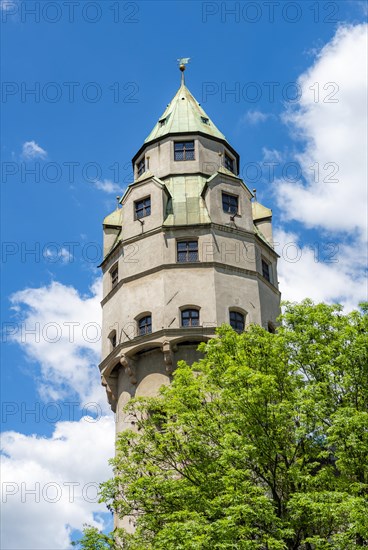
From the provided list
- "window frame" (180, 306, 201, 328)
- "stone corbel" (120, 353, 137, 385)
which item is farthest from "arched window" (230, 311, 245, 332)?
"stone corbel" (120, 353, 137, 385)

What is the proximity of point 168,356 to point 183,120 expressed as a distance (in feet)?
52.0

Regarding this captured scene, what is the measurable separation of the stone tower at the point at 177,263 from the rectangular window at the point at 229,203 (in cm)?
6

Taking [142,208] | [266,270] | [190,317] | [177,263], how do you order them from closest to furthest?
[190,317]
[177,263]
[142,208]
[266,270]

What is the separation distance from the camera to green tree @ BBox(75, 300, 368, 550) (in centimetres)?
2344

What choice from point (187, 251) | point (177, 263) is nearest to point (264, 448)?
point (177, 263)

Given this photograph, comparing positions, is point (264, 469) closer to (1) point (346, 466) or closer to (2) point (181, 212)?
(1) point (346, 466)

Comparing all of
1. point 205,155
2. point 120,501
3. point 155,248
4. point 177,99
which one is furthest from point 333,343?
point 177,99

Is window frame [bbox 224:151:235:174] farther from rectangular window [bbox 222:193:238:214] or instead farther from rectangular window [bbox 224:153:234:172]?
rectangular window [bbox 222:193:238:214]

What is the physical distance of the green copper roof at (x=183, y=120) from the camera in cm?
4584

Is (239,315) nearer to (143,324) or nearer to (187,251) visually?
(187,251)

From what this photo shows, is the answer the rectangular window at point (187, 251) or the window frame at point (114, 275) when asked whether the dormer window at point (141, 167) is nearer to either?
the window frame at point (114, 275)

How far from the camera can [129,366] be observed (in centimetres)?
3847

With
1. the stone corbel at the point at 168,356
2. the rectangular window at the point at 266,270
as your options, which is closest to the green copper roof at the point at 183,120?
the rectangular window at the point at 266,270

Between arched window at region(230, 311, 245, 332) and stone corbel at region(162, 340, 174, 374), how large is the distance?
11.3 ft
